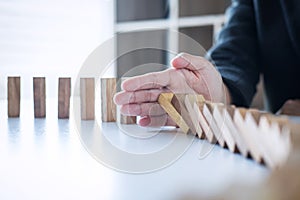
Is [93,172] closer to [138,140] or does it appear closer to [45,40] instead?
[138,140]

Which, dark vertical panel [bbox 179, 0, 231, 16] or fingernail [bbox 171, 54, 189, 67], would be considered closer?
fingernail [bbox 171, 54, 189, 67]

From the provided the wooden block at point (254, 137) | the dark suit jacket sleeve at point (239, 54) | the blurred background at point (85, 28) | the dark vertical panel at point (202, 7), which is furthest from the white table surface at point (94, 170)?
the dark vertical panel at point (202, 7)

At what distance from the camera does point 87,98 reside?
49cm

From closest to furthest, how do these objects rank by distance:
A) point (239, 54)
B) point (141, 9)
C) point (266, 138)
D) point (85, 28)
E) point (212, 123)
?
point (266, 138)
point (212, 123)
point (239, 54)
point (85, 28)
point (141, 9)

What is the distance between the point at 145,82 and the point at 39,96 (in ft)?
0.54

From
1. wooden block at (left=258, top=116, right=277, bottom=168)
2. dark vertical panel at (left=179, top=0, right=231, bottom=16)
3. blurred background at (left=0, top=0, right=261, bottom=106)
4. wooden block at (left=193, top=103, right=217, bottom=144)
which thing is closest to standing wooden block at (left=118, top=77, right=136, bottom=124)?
wooden block at (left=193, top=103, right=217, bottom=144)

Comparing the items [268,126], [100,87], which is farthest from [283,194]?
[100,87]

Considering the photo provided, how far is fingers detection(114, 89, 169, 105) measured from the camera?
1.41 feet

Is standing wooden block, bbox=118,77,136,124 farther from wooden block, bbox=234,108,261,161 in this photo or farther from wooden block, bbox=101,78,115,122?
wooden block, bbox=234,108,261,161

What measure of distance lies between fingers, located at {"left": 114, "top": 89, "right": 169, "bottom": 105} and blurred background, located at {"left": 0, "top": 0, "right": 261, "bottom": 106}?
2.73 ft

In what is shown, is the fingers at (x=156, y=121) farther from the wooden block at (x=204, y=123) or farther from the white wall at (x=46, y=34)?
the white wall at (x=46, y=34)

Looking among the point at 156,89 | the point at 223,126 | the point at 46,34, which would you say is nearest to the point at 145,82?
the point at 156,89

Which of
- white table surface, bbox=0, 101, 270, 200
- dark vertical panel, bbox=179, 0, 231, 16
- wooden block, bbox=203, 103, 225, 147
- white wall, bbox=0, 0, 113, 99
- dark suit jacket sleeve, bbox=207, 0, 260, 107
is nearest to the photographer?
white table surface, bbox=0, 101, 270, 200

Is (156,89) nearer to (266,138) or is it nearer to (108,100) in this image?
(108,100)
